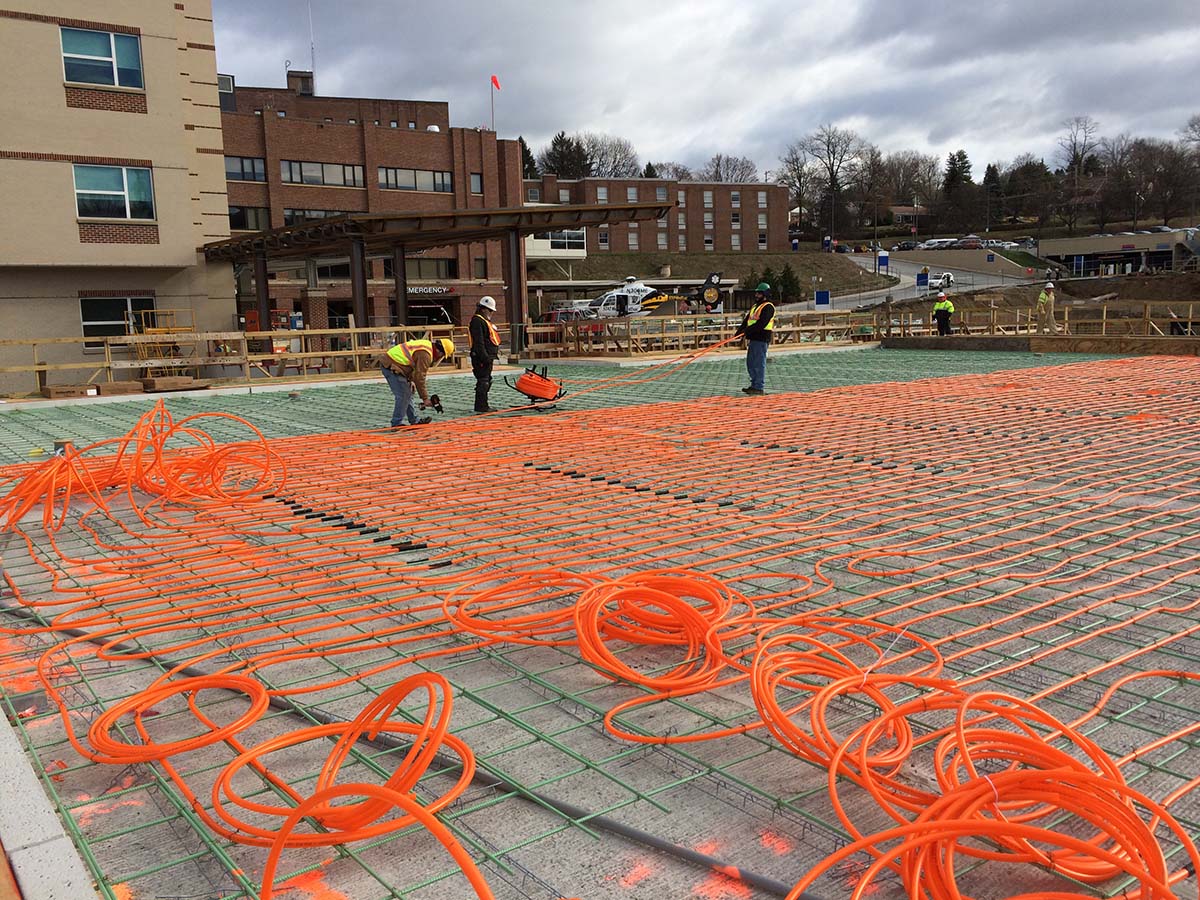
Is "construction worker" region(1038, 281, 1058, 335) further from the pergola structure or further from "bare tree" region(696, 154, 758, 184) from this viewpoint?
"bare tree" region(696, 154, 758, 184)

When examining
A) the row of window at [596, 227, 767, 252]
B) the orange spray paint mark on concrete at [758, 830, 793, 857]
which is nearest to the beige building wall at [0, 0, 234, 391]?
the orange spray paint mark on concrete at [758, 830, 793, 857]

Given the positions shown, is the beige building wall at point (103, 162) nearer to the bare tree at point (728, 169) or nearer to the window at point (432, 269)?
the window at point (432, 269)

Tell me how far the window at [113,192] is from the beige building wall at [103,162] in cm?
20

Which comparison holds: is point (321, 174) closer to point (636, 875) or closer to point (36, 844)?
point (36, 844)

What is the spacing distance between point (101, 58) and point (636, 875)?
2716cm

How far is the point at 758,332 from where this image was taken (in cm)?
1380

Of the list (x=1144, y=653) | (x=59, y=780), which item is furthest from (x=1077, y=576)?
(x=59, y=780)

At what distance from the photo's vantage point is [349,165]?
46.8 metres

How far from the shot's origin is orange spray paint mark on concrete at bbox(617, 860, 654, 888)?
246cm

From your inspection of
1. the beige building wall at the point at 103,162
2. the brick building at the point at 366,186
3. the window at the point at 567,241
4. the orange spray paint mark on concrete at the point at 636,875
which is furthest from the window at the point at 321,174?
the orange spray paint mark on concrete at the point at 636,875

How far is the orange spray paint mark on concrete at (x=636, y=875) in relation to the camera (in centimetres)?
246

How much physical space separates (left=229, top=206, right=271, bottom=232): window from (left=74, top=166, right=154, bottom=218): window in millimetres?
20898

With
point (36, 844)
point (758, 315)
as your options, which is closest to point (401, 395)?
point (758, 315)

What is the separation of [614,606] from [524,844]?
6.35 feet
